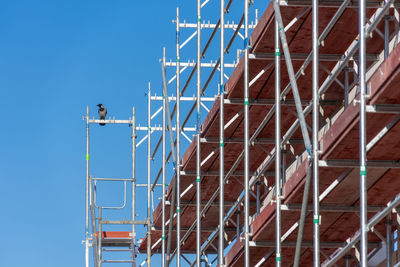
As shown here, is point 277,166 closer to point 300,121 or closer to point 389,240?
point 300,121

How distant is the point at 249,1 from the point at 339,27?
14.5ft

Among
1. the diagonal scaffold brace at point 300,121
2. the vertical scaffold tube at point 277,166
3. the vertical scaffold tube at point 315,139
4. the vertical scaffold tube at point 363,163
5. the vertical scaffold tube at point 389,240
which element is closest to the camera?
the vertical scaffold tube at point 363,163

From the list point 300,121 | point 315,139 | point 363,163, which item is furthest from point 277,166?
point 363,163

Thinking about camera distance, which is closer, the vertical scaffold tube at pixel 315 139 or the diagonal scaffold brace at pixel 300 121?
the vertical scaffold tube at pixel 315 139

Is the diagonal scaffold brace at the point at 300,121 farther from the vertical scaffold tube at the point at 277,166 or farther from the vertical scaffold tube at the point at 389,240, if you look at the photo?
the vertical scaffold tube at the point at 389,240

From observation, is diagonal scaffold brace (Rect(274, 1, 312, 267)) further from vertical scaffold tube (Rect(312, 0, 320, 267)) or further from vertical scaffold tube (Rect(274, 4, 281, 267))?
vertical scaffold tube (Rect(274, 4, 281, 267))

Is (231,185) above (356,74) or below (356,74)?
below

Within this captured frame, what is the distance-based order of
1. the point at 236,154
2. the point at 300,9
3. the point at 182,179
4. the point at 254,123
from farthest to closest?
the point at 182,179, the point at 236,154, the point at 254,123, the point at 300,9

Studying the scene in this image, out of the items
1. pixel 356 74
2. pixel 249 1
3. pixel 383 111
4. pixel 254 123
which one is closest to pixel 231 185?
pixel 254 123

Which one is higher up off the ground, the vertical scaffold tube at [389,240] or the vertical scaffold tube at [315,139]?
the vertical scaffold tube at [315,139]

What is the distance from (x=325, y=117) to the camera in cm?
2130

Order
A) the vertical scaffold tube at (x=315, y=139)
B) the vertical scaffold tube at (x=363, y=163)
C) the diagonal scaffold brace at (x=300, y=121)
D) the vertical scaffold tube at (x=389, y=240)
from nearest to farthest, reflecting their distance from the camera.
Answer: the vertical scaffold tube at (x=363, y=163), the vertical scaffold tube at (x=315, y=139), the diagonal scaffold brace at (x=300, y=121), the vertical scaffold tube at (x=389, y=240)

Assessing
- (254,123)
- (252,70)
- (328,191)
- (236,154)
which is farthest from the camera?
(236,154)

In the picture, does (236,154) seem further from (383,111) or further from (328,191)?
(383,111)
